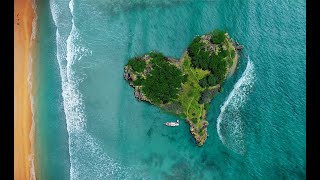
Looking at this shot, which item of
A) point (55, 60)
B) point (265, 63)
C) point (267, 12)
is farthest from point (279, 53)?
point (55, 60)

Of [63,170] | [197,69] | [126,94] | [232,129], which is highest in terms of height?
[197,69]

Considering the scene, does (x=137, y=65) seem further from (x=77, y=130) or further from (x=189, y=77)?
(x=77, y=130)

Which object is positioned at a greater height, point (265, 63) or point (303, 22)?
point (303, 22)

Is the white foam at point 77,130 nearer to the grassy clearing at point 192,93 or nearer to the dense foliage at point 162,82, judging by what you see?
the dense foliage at point 162,82

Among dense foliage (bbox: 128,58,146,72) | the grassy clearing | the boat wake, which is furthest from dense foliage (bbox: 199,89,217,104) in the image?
dense foliage (bbox: 128,58,146,72)

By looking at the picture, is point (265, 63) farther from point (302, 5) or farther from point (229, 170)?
point (229, 170)

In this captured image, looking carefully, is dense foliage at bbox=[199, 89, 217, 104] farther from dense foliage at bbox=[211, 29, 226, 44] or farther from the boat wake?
dense foliage at bbox=[211, 29, 226, 44]

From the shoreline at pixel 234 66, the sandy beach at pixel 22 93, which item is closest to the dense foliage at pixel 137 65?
the shoreline at pixel 234 66
